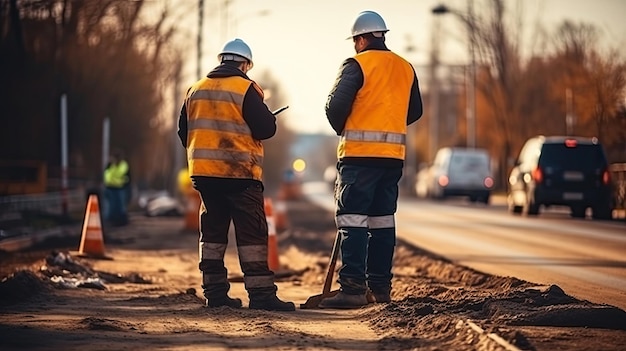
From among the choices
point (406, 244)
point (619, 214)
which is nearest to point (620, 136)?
point (619, 214)

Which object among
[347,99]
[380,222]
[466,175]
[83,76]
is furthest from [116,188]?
[466,175]

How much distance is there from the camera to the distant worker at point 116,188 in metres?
30.6

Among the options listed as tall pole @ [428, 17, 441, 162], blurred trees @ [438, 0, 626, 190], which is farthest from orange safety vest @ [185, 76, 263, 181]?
tall pole @ [428, 17, 441, 162]

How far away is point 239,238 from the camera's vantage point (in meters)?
10.7

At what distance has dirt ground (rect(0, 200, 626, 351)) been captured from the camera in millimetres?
8164

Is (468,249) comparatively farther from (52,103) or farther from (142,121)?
(142,121)

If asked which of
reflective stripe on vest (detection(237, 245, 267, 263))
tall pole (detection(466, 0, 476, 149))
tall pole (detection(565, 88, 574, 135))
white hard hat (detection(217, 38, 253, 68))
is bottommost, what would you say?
reflective stripe on vest (detection(237, 245, 267, 263))

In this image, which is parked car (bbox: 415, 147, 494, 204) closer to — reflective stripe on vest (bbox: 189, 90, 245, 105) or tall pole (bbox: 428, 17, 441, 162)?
tall pole (bbox: 428, 17, 441, 162)

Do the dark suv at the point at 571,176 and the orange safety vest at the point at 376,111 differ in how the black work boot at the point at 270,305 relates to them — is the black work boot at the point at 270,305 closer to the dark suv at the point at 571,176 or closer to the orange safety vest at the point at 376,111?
the orange safety vest at the point at 376,111

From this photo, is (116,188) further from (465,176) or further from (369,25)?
(465,176)

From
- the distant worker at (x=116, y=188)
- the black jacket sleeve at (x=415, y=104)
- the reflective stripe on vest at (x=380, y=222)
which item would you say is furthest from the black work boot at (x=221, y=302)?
the distant worker at (x=116, y=188)

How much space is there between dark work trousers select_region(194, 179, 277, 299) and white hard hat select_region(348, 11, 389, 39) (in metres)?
1.48

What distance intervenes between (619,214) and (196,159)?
2520 cm

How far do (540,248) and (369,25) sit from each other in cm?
871
